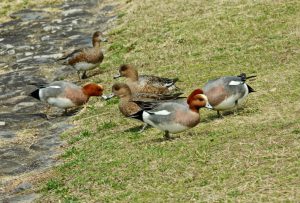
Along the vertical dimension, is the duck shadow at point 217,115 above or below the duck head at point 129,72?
below

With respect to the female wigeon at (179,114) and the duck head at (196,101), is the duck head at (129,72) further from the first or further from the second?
the duck head at (196,101)

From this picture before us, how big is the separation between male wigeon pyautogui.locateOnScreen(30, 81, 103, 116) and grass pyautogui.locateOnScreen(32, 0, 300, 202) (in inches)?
11.1

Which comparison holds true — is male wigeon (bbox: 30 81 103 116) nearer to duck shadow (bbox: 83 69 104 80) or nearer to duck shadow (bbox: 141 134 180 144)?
duck shadow (bbox: 83 69 104 80)

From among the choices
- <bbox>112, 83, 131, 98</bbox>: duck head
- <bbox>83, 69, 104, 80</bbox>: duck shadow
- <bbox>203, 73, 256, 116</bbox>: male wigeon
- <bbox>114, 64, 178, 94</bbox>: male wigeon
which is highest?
<bbox>203, 73, 256, 116</bbox>: male wigeon

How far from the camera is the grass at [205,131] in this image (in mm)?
7836

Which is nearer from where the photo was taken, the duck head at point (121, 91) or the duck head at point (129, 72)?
the duck head at point (121, 91)

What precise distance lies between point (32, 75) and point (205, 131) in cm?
733

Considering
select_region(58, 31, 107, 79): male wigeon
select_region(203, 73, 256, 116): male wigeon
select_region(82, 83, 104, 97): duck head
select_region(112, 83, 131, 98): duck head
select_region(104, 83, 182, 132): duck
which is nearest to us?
select_region(203, 73, 256, 116): male wigeon

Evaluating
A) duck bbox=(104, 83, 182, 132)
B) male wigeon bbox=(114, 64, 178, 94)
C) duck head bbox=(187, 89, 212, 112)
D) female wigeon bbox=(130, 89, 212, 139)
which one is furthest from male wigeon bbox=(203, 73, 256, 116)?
male wigeon bbox=(114, 64, 178, 94)

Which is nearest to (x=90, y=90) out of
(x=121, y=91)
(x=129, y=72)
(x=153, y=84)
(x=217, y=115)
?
(x=129, y=72)

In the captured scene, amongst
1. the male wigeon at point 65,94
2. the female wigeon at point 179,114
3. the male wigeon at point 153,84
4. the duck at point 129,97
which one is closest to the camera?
the female wigeon at point 179,114

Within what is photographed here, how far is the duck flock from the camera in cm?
962

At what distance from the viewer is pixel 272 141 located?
8812mm

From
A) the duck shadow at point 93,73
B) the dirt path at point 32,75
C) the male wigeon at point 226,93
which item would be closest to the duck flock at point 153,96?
the male wigeon at point 226,93
